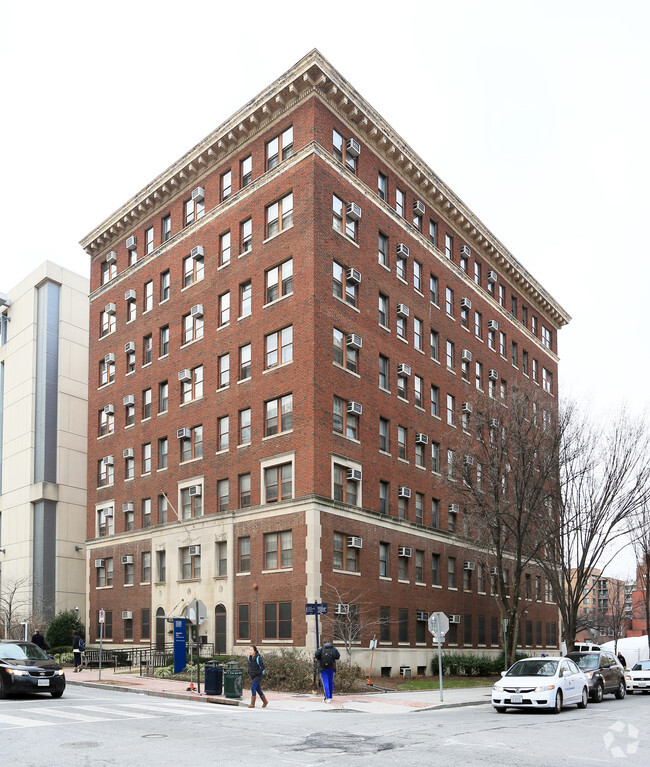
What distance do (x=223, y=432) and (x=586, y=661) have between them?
2063 centimetres

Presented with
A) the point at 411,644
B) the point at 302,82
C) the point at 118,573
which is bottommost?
the point at 411,644

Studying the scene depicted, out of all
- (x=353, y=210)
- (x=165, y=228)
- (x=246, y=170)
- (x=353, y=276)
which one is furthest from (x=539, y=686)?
(x=165, y=228)

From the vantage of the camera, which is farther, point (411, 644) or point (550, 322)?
point (550, 322)

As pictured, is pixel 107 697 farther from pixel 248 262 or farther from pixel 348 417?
pixel 248 262

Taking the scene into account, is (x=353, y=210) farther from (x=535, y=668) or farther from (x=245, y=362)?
(x=535, y=668)

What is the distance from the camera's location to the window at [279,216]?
4147 cm

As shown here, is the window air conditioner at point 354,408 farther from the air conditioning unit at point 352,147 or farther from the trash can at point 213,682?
the trash can at point 213,682

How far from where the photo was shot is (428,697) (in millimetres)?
30016

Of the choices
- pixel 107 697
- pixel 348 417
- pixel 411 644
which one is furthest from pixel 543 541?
pixel 107 697

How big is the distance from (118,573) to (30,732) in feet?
112

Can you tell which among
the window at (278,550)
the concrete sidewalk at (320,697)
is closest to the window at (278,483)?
the window at (278,550)

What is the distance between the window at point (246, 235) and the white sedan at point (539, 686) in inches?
1005

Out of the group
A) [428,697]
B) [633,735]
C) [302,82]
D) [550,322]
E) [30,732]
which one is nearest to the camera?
[30,732]

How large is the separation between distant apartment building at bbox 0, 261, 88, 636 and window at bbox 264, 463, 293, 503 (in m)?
24.2
